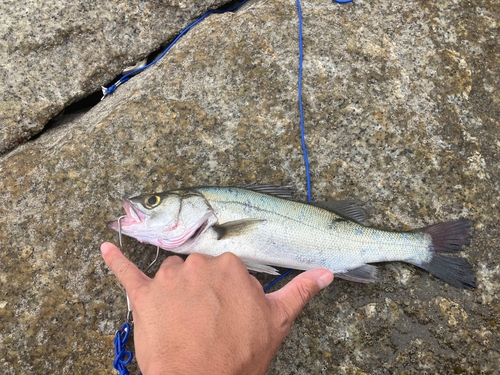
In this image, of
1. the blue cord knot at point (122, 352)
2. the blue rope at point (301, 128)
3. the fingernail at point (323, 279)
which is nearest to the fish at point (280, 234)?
the blue rope at point (301, 128)

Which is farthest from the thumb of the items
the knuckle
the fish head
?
the fish head

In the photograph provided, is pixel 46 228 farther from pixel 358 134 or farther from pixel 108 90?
pixel 358 134

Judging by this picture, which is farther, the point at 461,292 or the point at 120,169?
the point at 120,169

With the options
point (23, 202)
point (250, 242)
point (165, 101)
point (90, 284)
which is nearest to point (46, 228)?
point (23, 202)

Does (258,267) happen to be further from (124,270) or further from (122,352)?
(122,352)

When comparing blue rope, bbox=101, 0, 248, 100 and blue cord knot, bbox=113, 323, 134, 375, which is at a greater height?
blue rope, bbox=101, 0, 248, 100

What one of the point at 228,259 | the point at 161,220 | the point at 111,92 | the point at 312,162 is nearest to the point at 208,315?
the point at 228,259

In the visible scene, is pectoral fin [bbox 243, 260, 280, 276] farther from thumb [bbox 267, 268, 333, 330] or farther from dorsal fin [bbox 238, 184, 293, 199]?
dorsal fin [bbox 238, 184, 293, 199]
